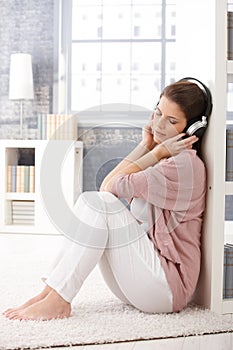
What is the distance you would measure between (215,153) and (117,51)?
2926 mm

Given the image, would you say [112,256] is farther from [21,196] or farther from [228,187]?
[21,196]

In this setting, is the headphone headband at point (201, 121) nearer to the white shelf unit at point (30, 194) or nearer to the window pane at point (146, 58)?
the white shelf unit at point (30, 194)

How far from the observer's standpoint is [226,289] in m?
2.09

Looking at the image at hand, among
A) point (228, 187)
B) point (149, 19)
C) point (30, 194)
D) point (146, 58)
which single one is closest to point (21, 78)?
point (30, 194)

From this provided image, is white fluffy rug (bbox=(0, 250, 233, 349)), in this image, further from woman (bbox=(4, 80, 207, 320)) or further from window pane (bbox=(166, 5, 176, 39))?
window pane (bbox=(166, 5, 176, 39))

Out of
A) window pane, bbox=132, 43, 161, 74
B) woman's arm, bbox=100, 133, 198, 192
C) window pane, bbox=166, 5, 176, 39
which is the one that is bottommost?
woman's arm, bbox=100, 133, 198, 192

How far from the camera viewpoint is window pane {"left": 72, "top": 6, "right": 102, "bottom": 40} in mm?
4812

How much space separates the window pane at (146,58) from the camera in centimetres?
475

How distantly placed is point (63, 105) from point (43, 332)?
3191mm

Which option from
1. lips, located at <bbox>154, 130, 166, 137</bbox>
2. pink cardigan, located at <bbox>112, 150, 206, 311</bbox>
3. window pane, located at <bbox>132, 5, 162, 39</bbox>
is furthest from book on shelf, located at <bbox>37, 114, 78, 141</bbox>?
pink cardigan, located at <bbox>112, 150, 206, 311</bbox>

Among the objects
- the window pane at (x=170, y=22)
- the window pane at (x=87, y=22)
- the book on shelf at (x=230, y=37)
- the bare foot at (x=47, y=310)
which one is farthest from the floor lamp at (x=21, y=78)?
the bare foot at (x=47, y=310)

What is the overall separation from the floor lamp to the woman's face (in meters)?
2.61

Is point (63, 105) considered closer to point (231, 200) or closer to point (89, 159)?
point (231, 200)

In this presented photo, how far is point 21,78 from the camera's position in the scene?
4543mm
